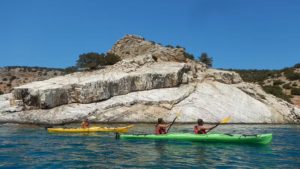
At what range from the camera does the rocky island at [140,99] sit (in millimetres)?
43594

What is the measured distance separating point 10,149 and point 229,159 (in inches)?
464

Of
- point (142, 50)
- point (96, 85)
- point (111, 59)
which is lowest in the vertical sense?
point (96, 85)

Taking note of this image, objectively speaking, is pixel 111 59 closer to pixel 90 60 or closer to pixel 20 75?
pixel 90 60

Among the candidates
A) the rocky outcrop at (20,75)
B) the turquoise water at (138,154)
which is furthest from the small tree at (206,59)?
the turquoise water at (138,154)

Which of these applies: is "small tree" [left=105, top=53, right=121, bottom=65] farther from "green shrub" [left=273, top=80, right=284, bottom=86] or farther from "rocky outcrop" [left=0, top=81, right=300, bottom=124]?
"green shrub" [left=273, top=80, right=284, bottom=86]

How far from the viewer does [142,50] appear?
59.3 meters

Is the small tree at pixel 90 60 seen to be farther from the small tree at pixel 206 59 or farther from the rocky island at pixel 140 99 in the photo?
the small tree at pixel 206 59

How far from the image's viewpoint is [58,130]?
3198cm

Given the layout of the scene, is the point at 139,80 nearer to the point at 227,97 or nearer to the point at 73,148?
the point at 227,97

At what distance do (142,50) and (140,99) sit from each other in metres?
15.7

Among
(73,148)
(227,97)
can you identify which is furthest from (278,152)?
(227,97)

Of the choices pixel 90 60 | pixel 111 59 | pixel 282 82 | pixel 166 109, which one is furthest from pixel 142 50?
pixel 282 82

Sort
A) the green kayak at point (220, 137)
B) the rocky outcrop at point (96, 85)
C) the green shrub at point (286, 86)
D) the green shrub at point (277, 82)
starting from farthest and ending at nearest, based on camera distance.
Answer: the green shrub at point (277, 82)
the green shrub at point (286, 86)
the rocky outcrop at point (96, 85)
the green kayak at point (220, 137)

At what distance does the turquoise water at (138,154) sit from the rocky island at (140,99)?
16.6 m
